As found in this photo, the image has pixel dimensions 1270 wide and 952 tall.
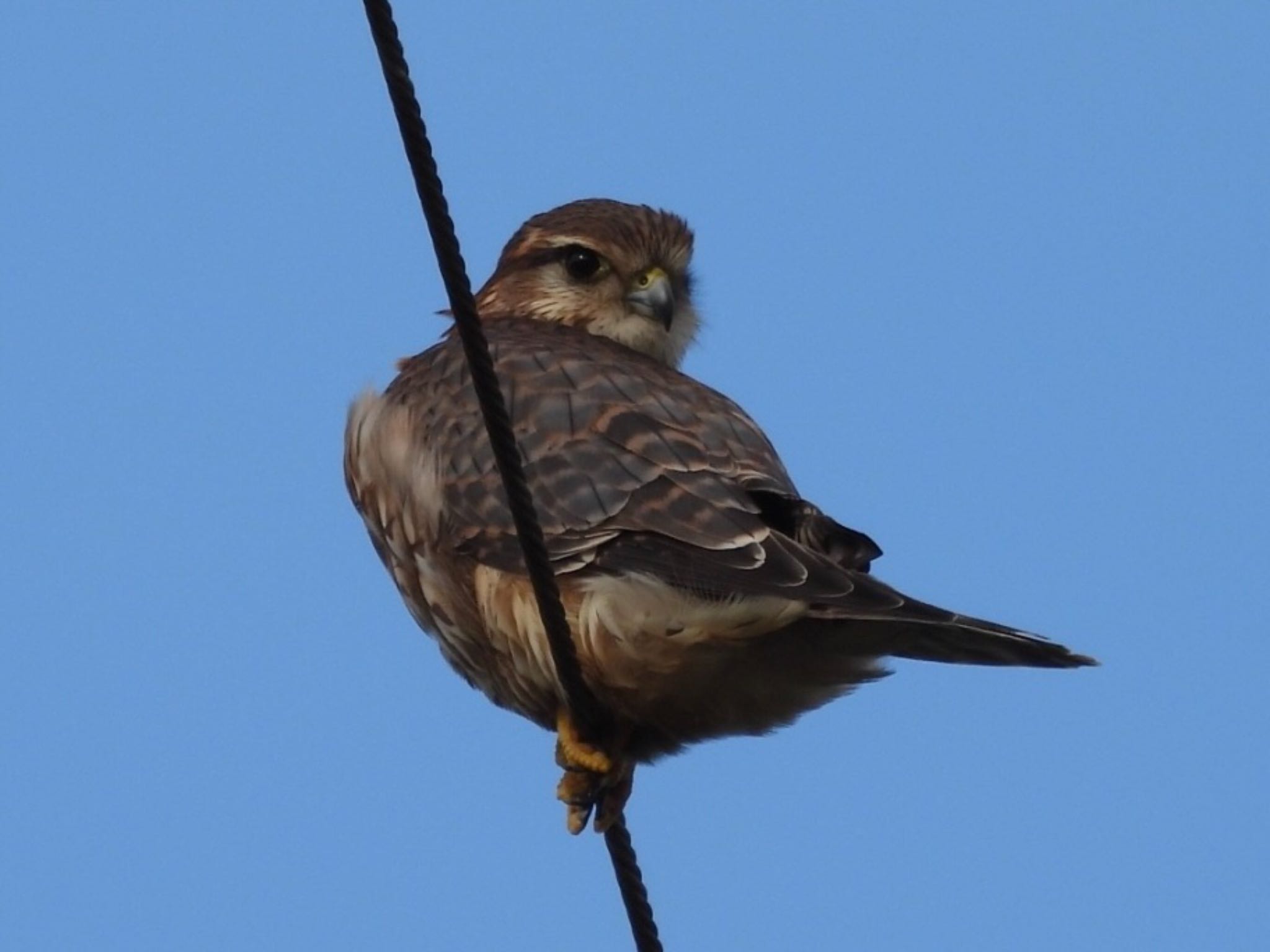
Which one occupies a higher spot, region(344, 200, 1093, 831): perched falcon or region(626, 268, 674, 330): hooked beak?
region(626, 268, 674, 330): hooked beak

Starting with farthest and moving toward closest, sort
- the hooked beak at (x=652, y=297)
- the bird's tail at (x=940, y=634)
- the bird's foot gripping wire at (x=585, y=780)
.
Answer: the hooked beak at (x=652, y=297)
the bird's foot gripping wire at (x=585, y=780)
the bird's tail at (x=940, y=634)

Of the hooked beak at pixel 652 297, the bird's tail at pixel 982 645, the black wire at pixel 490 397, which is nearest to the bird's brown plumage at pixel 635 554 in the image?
the bird's tail at pixel 982 645

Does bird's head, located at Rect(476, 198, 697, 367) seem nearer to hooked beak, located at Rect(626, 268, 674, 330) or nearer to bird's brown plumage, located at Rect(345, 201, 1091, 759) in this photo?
hooked beak, located at Rect(626, 268, 674, 330)

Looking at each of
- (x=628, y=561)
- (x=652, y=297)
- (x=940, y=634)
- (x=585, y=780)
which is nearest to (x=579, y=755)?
(x=585, y=780)

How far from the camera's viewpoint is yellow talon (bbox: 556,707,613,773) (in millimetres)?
4039

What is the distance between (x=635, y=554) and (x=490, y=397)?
853 millimetres

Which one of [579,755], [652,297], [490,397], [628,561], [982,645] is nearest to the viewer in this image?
[490,397]

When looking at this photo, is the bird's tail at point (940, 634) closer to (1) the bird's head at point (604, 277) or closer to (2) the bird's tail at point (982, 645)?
(2) the bird's tail at point (982, 645)

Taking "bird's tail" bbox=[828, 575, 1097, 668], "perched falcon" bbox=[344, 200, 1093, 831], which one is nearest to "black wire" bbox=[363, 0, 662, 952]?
"perched falcon" bbox=[344, 200, 1093, 831]

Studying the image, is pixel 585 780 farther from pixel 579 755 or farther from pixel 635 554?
pixel 635 554

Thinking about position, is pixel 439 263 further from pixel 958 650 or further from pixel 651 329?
pixel 651 329

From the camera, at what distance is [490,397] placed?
2982mm

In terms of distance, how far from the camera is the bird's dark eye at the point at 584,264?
5.34 m

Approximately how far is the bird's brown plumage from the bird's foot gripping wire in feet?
0.24
